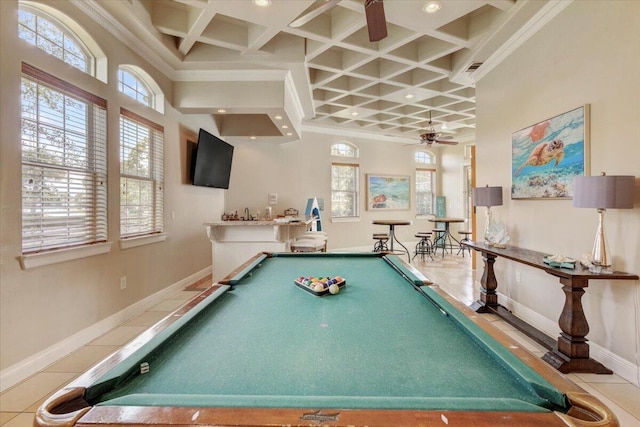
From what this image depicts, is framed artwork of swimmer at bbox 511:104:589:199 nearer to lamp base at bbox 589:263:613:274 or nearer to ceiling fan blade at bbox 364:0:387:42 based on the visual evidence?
lamp base at bbox 589:263:613:274

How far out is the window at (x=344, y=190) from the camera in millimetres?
7523

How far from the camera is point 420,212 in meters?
8.59

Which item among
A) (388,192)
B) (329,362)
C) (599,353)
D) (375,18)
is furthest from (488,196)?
(388,192)

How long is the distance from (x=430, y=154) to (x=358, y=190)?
2.76 m

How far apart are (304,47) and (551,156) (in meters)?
2.92

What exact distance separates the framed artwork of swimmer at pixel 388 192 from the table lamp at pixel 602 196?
573cm

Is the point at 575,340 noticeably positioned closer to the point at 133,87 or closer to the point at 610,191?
the point at 610,191

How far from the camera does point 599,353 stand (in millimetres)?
2270

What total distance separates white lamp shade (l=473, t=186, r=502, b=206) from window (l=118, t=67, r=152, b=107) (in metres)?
4.09

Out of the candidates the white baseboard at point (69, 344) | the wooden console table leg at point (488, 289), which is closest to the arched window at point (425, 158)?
the wooden console table leg at point (488, 289)

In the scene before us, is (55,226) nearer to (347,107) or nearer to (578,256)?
(578,256)

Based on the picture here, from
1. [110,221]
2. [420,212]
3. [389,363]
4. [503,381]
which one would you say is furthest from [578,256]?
[420,212]

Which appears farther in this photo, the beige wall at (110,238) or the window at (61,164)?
the window at (61,164)

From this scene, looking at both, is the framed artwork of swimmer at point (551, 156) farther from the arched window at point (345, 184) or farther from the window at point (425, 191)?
the window at point (425, 191)
